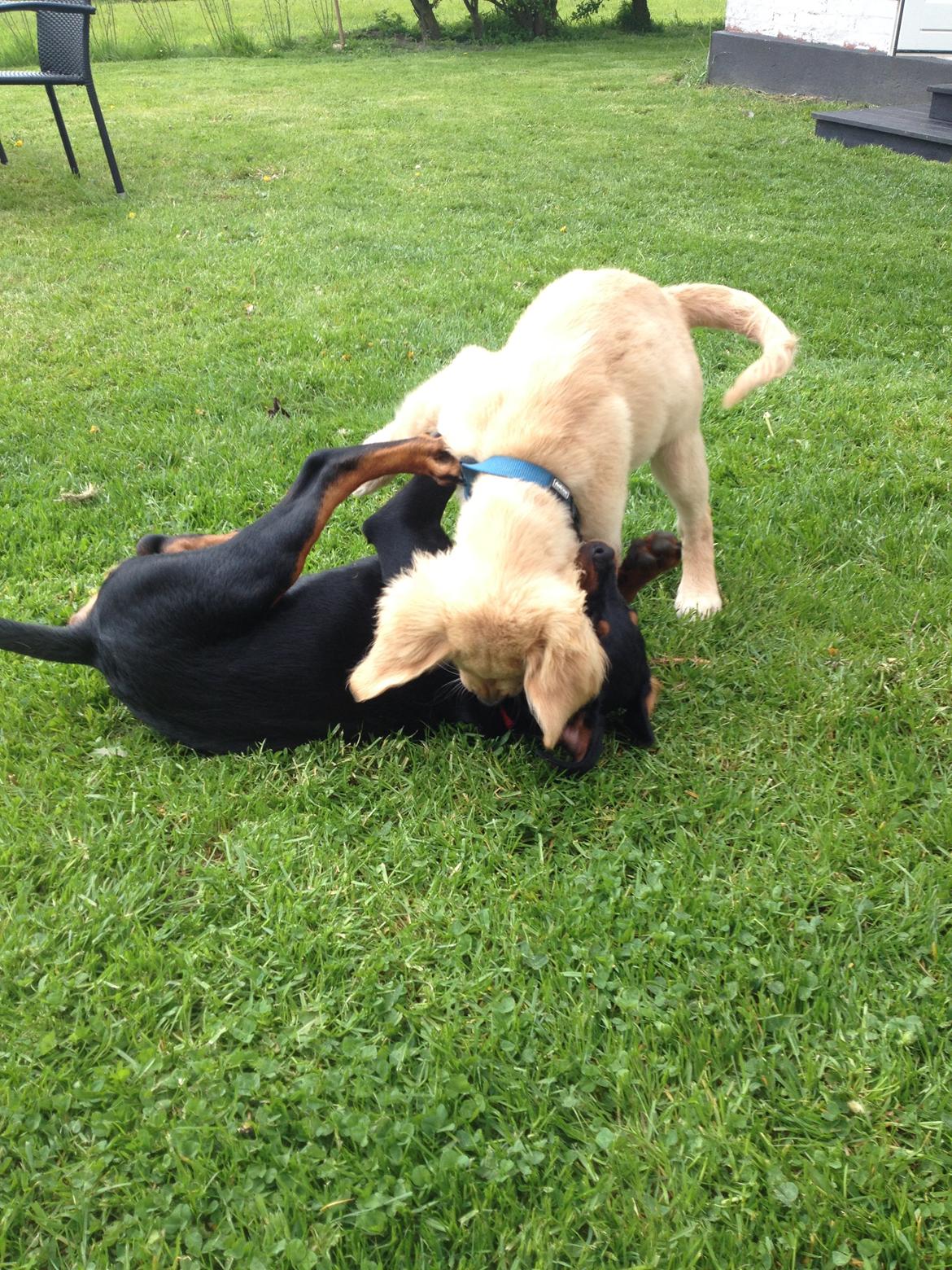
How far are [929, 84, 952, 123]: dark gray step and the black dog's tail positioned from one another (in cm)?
1160

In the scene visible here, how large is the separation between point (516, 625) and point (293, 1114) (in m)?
1.20

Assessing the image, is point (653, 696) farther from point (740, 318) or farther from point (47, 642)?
point (47, 642)

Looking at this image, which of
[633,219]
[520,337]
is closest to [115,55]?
[633,219]

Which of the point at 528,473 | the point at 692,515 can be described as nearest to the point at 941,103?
the point at 692,515

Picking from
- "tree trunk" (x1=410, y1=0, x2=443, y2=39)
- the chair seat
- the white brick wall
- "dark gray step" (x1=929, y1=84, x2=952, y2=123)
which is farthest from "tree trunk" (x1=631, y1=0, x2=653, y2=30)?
the chair seat

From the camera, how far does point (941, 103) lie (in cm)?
1047

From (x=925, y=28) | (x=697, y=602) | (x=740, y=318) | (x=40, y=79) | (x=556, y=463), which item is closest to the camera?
(x=556, y=463)

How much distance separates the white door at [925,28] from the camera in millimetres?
Result: 11250

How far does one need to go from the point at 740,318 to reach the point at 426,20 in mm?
22832

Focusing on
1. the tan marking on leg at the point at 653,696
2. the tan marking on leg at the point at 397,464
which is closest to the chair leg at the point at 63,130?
the tan marking on leg at the point at 397,464

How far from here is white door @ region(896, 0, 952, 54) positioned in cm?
1125

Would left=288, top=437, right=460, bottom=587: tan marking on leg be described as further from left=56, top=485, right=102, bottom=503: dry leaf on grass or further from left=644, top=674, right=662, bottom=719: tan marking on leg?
left=56, top=485, right=102, bottom=503: dry leaf on grass

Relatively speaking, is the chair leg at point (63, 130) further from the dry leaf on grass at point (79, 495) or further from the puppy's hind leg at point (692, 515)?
the puppy's hind leg at point (692, 515)

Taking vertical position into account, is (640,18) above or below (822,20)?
above
